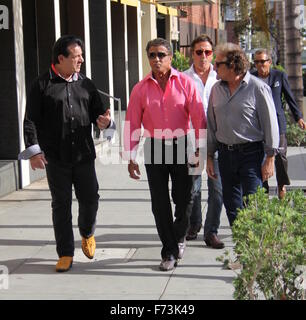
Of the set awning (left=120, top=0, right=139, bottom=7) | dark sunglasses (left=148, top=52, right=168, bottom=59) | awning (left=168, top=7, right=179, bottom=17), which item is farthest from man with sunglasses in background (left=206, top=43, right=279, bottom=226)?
awning (left=168, top=7, right=179, bottom=17)

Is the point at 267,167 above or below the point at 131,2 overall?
below

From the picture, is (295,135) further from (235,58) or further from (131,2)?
(235,58)

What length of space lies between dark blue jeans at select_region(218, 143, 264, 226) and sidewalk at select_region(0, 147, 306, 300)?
0.62 meters

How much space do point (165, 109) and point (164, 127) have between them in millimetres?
148

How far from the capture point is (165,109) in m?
6.26

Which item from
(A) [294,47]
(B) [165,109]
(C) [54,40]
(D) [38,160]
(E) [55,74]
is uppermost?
(C) [54,40]

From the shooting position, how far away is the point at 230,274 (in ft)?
20.3

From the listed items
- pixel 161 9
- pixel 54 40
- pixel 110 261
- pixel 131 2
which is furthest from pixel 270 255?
pixel 161 9

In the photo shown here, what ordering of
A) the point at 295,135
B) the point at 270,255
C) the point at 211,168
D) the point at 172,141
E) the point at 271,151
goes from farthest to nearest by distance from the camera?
the point at 295,135, the point at 211,168, the point at 172,141, the point at 271,151, the point at 270,255

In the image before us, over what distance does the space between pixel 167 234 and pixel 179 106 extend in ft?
3.55

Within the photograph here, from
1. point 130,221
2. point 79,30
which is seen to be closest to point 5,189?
point 130,221

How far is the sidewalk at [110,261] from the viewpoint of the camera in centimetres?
578

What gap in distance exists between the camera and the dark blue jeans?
6172 mm
